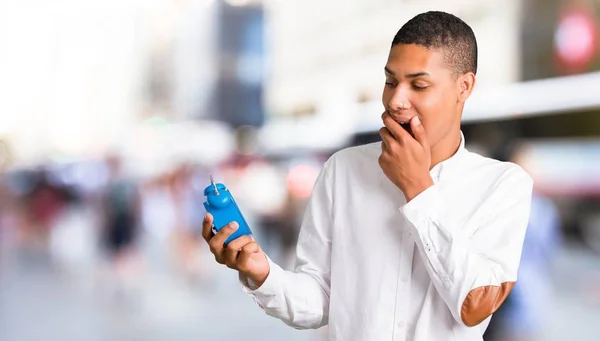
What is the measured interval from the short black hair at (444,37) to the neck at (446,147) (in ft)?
0.37

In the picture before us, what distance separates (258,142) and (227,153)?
1.10 feet

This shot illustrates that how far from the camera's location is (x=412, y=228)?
1239 mm

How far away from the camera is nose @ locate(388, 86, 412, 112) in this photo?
127 centimetres

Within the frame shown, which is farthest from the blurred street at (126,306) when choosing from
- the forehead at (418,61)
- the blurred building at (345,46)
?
the forehead at (418,61)

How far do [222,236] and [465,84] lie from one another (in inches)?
18.8

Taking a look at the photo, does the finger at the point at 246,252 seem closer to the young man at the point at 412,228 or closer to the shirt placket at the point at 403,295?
the young man at the point at 412,228

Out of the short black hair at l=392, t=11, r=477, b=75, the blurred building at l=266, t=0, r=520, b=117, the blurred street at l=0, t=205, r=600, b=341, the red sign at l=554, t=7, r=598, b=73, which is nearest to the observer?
the short black hair at l=392, t=11, r=477, b=75

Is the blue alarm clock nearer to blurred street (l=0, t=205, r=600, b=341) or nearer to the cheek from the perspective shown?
the cheek

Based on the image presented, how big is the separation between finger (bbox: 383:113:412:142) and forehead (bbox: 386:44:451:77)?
0.08 m

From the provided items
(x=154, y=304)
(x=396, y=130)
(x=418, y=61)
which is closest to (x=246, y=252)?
(x=396, y=130)

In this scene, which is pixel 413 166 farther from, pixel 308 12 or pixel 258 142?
pixel 308 12

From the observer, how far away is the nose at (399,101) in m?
1.27

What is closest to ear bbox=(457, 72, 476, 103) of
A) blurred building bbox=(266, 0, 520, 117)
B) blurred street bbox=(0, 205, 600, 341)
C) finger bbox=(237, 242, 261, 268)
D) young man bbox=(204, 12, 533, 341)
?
young man bbox=(204, 12, 533, 341)

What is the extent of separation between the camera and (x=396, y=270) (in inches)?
53.1
